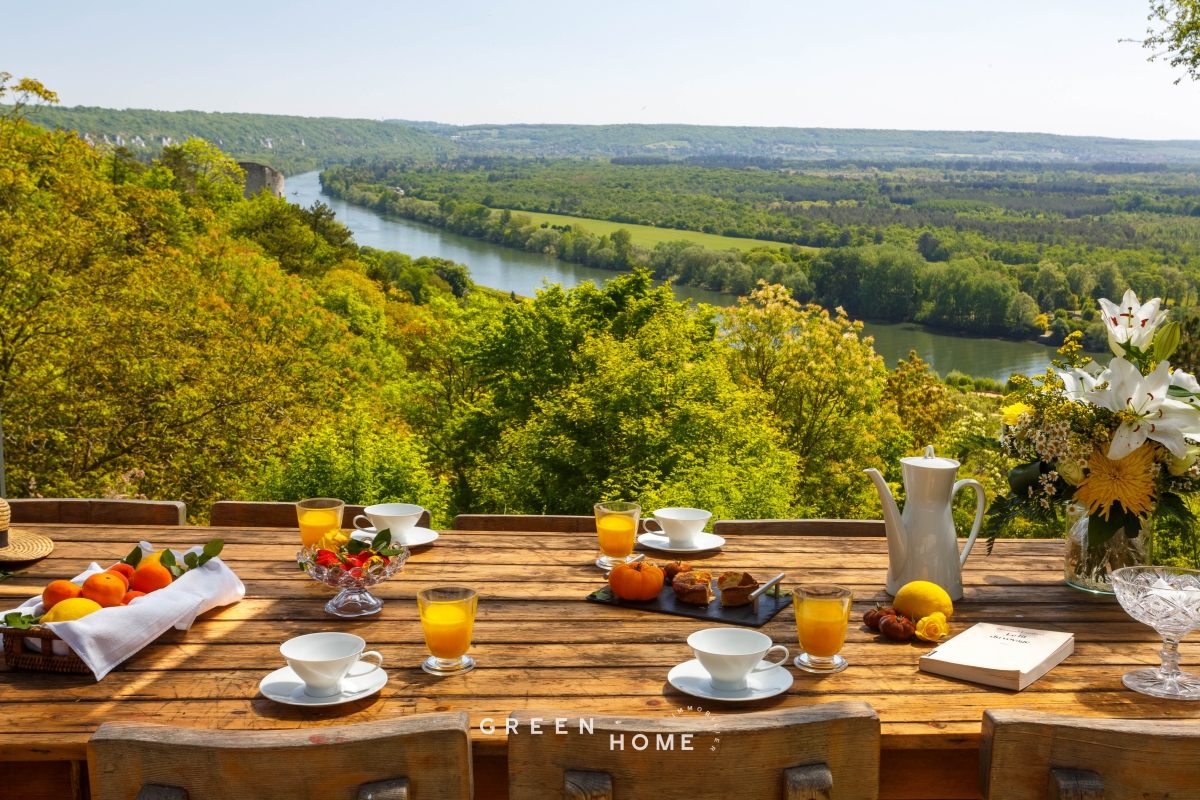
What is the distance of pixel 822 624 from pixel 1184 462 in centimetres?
112

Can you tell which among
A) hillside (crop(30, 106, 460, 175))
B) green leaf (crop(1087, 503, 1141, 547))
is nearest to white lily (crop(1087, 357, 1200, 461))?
green leaf (crop(1087, 503, 1141, 547))

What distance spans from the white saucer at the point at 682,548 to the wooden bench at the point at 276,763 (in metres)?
1.60

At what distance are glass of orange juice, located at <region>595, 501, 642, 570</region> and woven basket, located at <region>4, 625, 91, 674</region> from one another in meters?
1.26

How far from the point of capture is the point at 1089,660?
194 cm

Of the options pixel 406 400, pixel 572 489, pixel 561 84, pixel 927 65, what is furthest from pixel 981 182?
pixel 572 489

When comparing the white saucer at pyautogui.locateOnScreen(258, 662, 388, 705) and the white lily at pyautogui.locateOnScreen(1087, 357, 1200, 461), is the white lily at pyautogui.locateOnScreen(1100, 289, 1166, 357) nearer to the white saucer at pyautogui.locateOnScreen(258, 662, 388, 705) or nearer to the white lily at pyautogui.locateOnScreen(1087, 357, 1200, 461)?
the white lily at pyautogui.locateOnScreen(1087, 357, 1200, 461)

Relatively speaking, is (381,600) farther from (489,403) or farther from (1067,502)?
(489,403)

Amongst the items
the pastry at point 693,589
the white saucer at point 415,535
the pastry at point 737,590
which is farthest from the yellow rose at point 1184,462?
the white saucer at point 415,535

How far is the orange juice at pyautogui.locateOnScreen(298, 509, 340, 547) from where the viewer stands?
8.11 feet

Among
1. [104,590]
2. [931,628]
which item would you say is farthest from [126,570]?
[931,628]

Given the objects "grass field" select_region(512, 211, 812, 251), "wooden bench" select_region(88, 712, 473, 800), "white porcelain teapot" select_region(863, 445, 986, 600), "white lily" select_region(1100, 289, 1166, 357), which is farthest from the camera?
"grass field" select_region(512, 211, 812, 251)

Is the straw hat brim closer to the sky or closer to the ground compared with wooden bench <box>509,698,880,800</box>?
closer to the ground

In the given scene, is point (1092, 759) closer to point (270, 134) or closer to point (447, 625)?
point (447, 625)

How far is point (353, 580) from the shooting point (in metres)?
2.08
